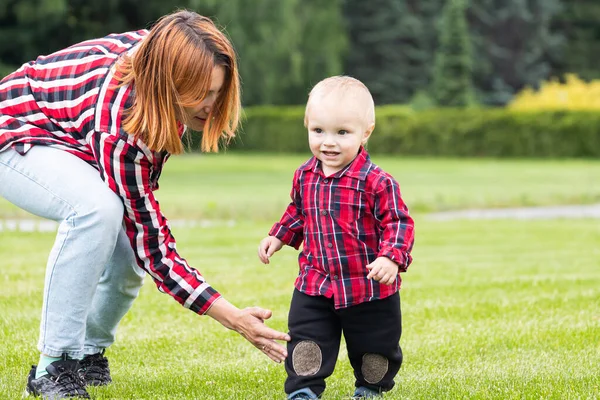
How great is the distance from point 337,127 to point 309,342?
2.68ft

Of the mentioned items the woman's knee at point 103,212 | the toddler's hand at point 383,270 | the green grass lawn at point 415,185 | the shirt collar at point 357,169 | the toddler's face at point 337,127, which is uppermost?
the toddler's face at point 337,127

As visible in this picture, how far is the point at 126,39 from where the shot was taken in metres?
3.65

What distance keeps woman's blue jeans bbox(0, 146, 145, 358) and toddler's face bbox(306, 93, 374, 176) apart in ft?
2.55

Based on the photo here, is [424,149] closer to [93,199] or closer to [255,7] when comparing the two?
[255,7]

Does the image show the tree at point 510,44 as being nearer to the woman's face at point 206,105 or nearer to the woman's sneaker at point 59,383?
the woman's face at point 206,105

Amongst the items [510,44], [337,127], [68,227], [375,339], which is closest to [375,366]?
[375,339]

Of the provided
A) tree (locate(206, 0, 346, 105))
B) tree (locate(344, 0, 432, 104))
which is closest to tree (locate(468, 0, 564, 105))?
tree (locate(344, 0, 432, 104))

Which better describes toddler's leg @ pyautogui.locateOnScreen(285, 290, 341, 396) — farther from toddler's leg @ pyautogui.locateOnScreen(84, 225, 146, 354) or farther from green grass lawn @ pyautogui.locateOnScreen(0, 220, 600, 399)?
toddler's leg @ pyautogui.locateOnScreen(84, 225, 146, 354)

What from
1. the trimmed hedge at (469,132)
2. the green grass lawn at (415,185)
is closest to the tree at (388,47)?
the trimmed hedge at (469,132)

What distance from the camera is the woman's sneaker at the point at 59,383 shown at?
347 centimetres

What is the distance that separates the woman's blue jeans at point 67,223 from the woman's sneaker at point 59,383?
4cm

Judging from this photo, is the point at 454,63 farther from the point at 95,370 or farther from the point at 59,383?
the point at 59,383

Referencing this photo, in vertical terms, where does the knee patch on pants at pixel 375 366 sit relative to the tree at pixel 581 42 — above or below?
above

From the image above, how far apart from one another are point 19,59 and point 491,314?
24.5 metres
